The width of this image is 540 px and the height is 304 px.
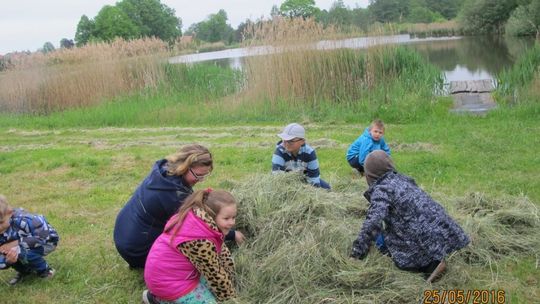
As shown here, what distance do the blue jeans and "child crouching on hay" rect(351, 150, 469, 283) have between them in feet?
7.82

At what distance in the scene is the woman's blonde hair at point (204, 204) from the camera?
3.03 metres

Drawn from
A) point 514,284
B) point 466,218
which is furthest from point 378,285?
point 466,218

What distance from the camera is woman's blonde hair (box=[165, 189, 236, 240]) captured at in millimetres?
3025

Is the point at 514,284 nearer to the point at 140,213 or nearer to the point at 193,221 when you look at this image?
the point at 193,221

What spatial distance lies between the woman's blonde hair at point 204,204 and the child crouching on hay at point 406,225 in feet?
3.02

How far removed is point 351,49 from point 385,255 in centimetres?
813

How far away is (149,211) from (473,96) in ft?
32.3

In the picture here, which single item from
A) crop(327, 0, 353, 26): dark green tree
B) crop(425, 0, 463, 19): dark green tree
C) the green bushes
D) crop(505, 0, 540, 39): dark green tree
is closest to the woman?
the green bushes

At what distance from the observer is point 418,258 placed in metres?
3.30

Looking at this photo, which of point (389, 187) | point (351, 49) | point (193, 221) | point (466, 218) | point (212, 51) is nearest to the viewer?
point (193, 221)

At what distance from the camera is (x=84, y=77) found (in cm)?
1365

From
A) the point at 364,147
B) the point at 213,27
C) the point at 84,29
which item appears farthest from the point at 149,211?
the point at 213,27

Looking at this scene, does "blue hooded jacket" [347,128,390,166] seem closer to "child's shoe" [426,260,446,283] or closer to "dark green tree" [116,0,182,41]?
"child's shoe" [426,260,446,283]

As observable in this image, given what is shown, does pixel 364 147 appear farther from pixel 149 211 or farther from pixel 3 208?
pixel 3 208
